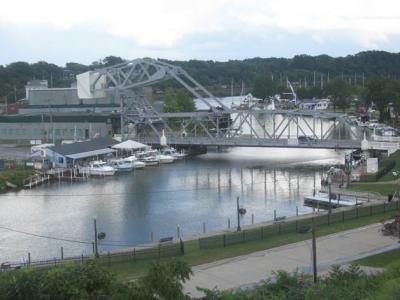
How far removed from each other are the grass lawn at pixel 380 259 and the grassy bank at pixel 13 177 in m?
30.1

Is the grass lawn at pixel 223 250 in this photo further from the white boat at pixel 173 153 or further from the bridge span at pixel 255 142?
the white boat at pixel 173 153

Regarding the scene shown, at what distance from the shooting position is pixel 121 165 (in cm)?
5316

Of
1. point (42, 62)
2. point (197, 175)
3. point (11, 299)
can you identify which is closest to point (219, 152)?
point (197, 175)

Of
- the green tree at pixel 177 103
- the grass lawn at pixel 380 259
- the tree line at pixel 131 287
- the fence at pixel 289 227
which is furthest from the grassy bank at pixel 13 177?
the green tree at pixel 177 103

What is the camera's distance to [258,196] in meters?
40.2

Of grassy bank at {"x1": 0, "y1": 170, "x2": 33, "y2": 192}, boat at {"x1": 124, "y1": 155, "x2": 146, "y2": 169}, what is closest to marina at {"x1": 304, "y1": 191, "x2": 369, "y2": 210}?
boat at {"x1": 124, "y1": 155, "x2": 146, "y2": 169}

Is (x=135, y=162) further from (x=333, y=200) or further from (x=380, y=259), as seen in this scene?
(x=380, y=259)

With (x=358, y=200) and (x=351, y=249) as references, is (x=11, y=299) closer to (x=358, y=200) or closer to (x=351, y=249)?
(x=351, y=249)

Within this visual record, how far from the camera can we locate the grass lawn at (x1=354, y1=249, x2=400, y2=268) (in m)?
20.3

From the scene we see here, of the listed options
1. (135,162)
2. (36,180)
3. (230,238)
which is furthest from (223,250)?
(135,162)

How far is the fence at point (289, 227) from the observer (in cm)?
2467

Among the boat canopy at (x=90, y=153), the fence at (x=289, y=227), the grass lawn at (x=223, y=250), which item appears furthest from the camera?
the boat canopy at (x=90, y=153)

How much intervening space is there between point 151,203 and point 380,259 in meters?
19.9

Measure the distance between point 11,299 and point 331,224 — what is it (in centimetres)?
1739
